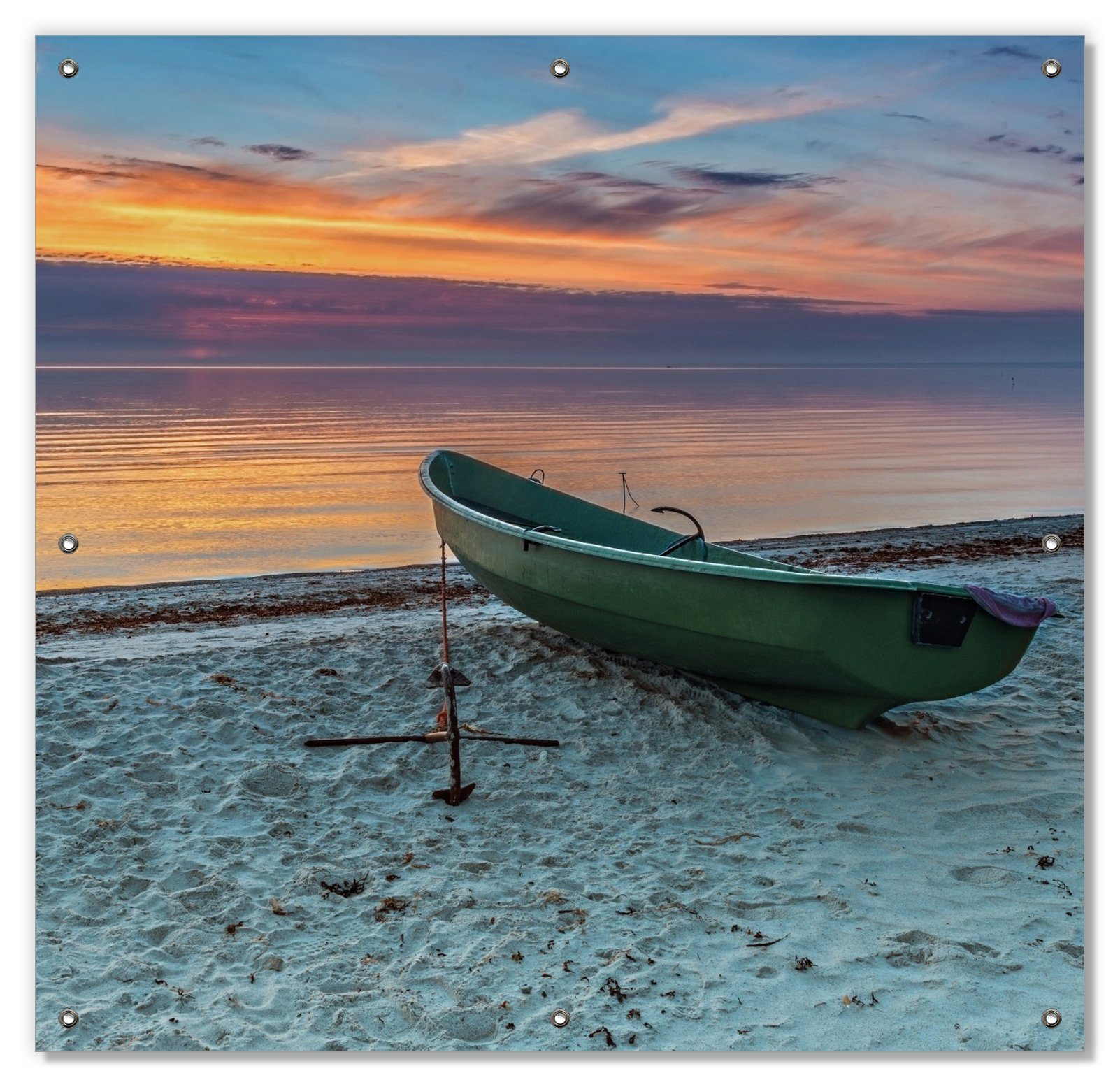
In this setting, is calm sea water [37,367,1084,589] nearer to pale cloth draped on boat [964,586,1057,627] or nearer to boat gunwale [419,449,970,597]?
pale cloth draped on boat [964,586,1057,627]

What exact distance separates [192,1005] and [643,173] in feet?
10.8

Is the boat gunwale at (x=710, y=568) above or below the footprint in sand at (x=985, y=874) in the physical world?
above

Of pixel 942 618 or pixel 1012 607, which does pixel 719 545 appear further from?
pixel 1012 607

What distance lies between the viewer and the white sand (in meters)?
2.94

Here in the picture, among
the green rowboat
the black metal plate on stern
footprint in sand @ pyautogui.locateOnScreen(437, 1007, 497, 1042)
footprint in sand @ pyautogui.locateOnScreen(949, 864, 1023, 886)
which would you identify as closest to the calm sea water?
the black metal plate on stern

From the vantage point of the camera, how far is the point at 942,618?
398 cm

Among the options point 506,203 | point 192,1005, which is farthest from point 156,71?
point 192,1005

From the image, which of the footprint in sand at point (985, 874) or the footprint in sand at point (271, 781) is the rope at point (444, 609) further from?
the footprint in sand at point (985, 874)

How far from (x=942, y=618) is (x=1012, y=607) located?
0.24m

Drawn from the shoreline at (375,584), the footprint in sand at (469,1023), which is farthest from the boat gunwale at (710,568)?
the shoreline at (375,584)

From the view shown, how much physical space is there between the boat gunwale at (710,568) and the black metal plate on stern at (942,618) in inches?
1.2

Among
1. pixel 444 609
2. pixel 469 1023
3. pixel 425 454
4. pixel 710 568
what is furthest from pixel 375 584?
pixel 469 1023

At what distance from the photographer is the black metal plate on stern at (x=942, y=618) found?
13.0 feet

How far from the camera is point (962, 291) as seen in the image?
4.41m
